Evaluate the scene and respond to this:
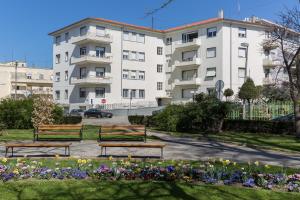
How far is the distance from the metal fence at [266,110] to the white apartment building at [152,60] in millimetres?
31628

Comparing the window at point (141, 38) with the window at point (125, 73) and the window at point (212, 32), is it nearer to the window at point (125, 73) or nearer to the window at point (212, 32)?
the window at point (125, 73)

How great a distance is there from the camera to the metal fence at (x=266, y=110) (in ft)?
72.4

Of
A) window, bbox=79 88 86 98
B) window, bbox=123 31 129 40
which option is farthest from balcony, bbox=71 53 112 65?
window, bbox=123 31 129 40

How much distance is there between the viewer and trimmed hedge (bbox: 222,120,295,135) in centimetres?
2017

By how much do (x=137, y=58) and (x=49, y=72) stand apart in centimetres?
4266

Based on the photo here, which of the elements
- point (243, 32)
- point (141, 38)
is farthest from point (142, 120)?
point (141, 38)

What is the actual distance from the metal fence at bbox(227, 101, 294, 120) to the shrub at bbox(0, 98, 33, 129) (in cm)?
1274

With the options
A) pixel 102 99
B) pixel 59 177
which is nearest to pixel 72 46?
pixel 102 99

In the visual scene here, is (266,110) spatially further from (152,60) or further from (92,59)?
(152,60)

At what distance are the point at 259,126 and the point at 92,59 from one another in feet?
122

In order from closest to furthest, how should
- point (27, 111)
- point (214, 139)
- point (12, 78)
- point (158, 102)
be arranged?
point (214, 139) → point (27, 111) → point (158, 102) → point (12, 78)

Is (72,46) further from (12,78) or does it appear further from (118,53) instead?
(12,78)

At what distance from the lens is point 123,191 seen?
6.97 metres

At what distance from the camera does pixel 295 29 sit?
792 inches
